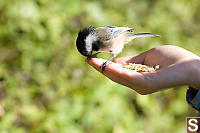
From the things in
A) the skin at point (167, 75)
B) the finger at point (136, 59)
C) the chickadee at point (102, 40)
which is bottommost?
the skin at point (167, 75)

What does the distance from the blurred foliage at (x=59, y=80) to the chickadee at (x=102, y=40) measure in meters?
0.46

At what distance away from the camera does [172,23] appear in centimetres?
305

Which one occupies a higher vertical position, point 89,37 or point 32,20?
point 32,20

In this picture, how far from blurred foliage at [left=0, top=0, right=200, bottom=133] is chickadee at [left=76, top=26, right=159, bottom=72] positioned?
46cm

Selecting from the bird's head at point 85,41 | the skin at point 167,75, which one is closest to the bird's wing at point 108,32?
the bird's head at point 85,41

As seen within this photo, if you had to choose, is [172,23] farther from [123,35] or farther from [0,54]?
[0,54]

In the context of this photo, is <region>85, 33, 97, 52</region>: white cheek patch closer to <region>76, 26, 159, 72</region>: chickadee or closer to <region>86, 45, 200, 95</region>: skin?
<region>76, 26, 159, 72</region>: chickadee

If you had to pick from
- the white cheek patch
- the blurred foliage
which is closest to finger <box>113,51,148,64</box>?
the white cheek patch

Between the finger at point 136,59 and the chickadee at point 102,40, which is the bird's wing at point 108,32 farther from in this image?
the finger at point 136,59

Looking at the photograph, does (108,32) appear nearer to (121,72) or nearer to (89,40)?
(89,40)

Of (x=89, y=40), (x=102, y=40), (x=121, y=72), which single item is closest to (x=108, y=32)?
(x=102, y=40)

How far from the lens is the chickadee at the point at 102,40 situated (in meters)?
1.61

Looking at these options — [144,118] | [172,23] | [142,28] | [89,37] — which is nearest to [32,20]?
[89,37]

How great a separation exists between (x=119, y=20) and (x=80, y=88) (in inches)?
35.8
